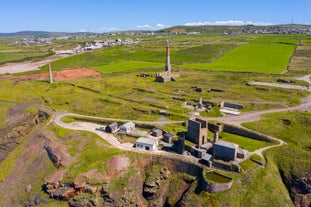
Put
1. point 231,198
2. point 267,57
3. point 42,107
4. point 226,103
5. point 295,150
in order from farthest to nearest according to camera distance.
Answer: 1. point 267,57
2. point 42,107
3. point 226,103
4. point 295,150
5. point 231,198

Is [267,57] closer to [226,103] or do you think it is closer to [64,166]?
[226,103]

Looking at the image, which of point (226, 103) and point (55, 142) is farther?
point (226, 103)

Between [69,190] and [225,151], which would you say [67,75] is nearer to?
[69,190]

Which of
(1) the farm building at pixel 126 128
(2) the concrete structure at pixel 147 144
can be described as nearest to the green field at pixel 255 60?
(1) the farm building at pixel 126 128

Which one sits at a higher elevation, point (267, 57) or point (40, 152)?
point (267, 57)

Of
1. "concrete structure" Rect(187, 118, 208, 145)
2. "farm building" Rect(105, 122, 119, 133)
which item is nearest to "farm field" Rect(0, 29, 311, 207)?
"farm building" Rect(105, 122, 119, 133)

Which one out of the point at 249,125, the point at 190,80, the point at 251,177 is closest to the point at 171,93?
the point at 190,80

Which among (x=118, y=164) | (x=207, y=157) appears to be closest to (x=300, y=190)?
(x=207, y=157)
